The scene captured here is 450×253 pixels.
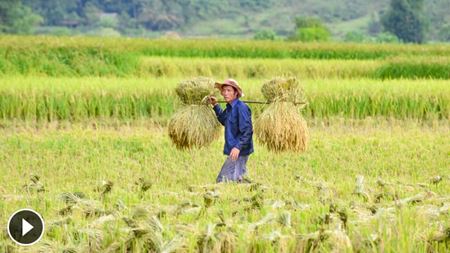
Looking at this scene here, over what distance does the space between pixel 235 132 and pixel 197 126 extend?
2.20 ft

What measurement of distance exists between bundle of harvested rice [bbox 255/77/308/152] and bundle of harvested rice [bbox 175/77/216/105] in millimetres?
517

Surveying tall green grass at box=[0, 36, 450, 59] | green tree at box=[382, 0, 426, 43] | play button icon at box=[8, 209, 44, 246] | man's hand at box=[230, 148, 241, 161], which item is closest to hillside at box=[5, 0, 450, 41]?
green tree at box=[382, 0, 426, 43]

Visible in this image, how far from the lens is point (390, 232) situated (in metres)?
4.53

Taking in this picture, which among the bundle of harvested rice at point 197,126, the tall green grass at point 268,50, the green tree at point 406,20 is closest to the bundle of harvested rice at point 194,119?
the bundle of harvested rice at point 197,126

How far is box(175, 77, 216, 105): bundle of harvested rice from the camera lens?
9.45 m

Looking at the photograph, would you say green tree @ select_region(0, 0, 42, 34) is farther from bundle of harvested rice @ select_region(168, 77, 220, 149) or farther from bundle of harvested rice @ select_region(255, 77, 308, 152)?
bundle of harvested rice @ select_region(255, 77, 308, 152)

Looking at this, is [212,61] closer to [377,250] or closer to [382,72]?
[382,72]

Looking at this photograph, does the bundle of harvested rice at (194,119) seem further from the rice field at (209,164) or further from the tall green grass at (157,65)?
the tall green grass at (157,65)

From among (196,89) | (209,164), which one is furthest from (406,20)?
(196,89)

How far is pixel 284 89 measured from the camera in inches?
364

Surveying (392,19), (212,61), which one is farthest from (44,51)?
(392,19)

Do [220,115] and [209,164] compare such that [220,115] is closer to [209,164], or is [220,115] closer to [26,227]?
[209,164]

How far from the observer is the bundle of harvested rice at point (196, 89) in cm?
945

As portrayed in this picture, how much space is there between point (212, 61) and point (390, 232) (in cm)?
2039
